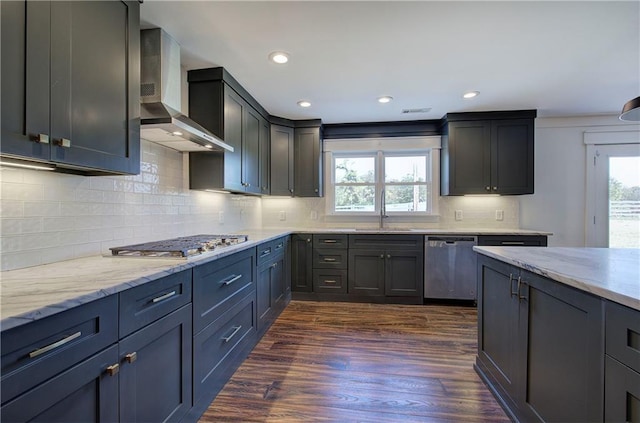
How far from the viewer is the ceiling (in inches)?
67.4

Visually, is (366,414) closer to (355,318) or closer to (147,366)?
(147,366)

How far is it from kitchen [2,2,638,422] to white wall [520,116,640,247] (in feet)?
0.04

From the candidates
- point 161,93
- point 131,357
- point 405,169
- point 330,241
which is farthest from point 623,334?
point 405,169

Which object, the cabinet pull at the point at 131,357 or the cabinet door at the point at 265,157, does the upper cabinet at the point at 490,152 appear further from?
the cabinet pull at the point at 131,357

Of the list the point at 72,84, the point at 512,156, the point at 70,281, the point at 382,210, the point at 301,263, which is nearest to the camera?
the point at 70,281

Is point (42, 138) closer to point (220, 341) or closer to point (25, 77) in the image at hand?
point (25, 77)

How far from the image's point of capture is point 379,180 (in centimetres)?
418

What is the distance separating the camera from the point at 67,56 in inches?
46.4

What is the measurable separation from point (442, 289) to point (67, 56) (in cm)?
381

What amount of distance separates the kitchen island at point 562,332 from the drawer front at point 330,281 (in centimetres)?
186

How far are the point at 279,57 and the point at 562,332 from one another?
2430 mm

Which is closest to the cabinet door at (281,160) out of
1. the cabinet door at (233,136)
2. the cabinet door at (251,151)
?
the cabinet door at (251,151)

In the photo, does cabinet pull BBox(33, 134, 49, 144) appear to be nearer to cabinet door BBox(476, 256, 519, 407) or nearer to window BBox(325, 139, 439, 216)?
cabinet door BBox(476, 256, 519, 407)

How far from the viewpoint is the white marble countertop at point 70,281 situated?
2.58 ft
